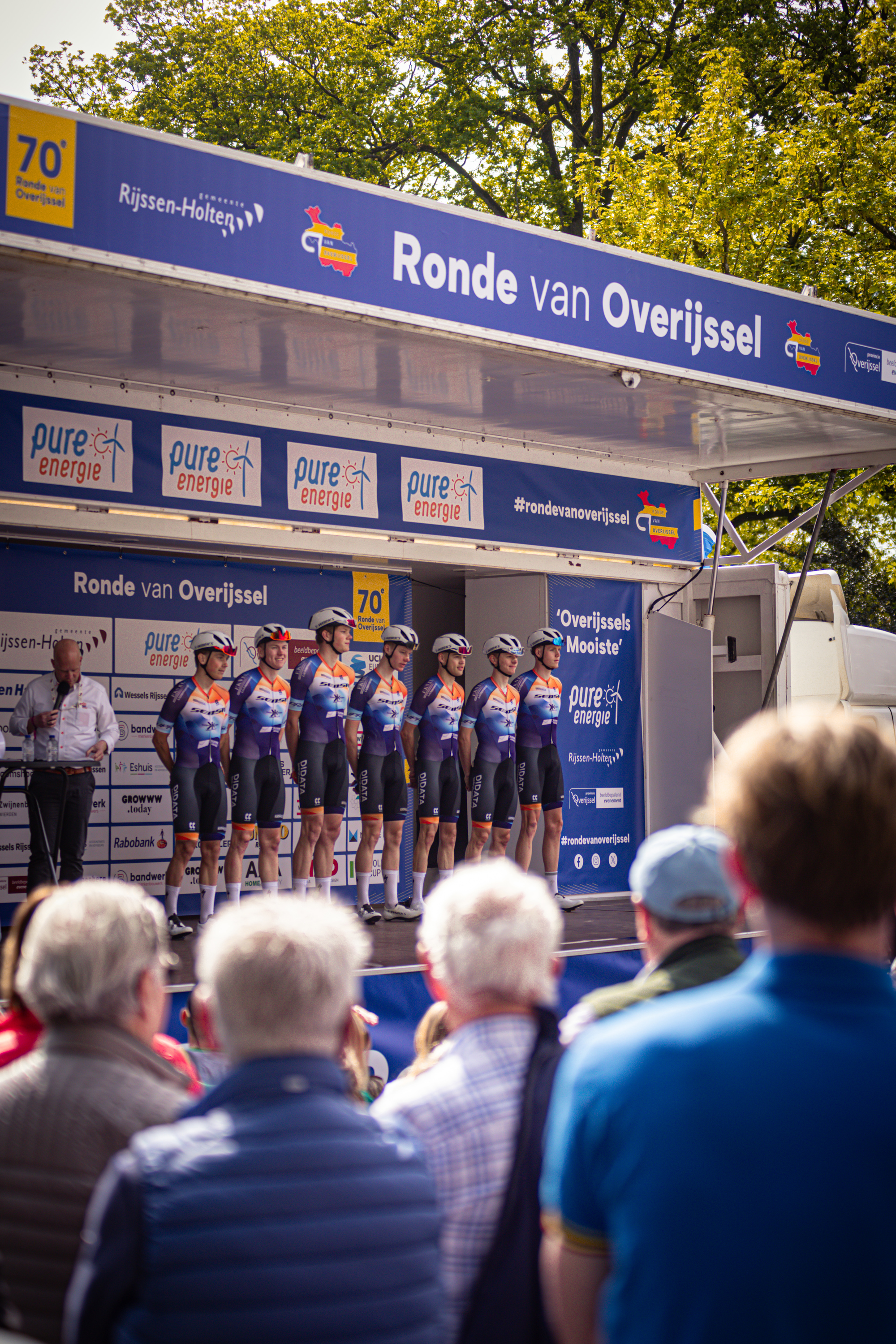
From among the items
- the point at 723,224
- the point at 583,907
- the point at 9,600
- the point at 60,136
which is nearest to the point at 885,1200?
the point at 60,136

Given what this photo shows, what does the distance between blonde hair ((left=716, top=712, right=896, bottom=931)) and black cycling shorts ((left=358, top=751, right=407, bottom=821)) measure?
7533 millimetres

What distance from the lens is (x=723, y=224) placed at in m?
16.3

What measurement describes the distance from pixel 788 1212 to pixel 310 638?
28.1 ft

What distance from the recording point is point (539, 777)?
30.9 ft

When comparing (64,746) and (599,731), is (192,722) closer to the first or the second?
(64,746)

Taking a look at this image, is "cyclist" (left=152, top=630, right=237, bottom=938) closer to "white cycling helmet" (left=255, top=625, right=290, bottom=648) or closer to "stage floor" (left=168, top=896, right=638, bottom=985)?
"white cycling helmet" (left=255, top=625, right=290, bottom=648)

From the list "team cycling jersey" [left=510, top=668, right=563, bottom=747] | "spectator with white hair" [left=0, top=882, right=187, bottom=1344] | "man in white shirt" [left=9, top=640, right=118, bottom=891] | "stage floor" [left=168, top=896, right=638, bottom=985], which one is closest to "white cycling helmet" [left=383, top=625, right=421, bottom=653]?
"team cycling jersey" [left=510, top=668, right=563, bottom=747]

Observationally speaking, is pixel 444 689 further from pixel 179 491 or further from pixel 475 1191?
pixel 475 1191

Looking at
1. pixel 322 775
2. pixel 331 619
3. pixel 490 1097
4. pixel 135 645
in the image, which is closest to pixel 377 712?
pixel 322 775

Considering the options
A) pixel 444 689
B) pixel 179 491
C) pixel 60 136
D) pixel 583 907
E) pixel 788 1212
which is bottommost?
pixel 583 907

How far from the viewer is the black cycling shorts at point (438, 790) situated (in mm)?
9000

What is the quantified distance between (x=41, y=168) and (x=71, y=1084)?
4000mm

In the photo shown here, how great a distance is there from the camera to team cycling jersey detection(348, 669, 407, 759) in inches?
347

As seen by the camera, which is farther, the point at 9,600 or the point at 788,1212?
the point at 9,600
